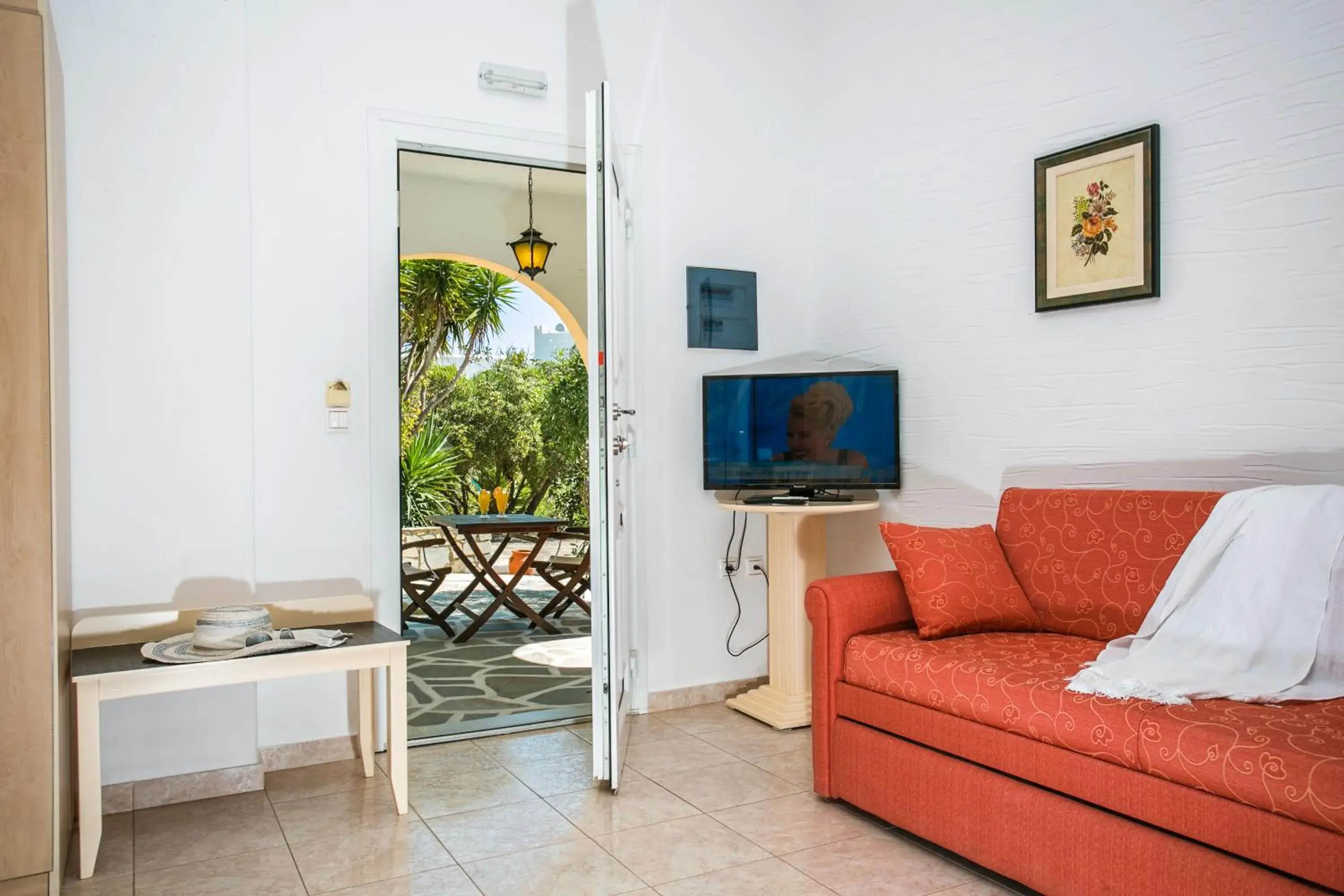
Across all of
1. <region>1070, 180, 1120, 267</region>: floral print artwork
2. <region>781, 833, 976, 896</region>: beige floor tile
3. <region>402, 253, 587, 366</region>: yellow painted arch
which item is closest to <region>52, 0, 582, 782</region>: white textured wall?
<region>781, 833, 976, 896</region>: beige floor tile

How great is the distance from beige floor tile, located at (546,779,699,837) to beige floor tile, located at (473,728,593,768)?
1.35ft

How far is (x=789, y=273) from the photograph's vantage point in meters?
4.54

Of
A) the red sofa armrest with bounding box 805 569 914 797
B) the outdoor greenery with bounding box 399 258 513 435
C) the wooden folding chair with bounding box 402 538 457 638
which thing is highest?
the outdoor greenery with bounding box 399 258 513 435

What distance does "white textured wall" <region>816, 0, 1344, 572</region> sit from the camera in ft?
8.94

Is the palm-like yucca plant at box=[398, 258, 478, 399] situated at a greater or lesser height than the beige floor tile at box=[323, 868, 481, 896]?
greater

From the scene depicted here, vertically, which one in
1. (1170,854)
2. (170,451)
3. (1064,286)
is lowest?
(1170,854)

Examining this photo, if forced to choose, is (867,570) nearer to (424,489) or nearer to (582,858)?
(582,858)

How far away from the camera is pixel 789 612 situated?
3984mm

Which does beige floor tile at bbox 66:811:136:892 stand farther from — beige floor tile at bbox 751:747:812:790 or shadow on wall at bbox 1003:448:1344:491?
shadow on wall at bbox 1003:448:1344:491

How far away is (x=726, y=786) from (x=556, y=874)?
2.72 feet

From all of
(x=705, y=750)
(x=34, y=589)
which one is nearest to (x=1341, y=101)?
(x=705, y=750)

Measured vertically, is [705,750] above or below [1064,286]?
below

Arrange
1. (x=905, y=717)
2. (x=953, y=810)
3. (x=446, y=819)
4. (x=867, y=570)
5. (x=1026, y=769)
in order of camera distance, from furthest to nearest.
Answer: (x=867, y=570) → (x=446, y=819) → (x=905, y=717) → (x=953, y=810) → (x=1026, y=769)

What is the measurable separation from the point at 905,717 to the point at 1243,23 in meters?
2.23
